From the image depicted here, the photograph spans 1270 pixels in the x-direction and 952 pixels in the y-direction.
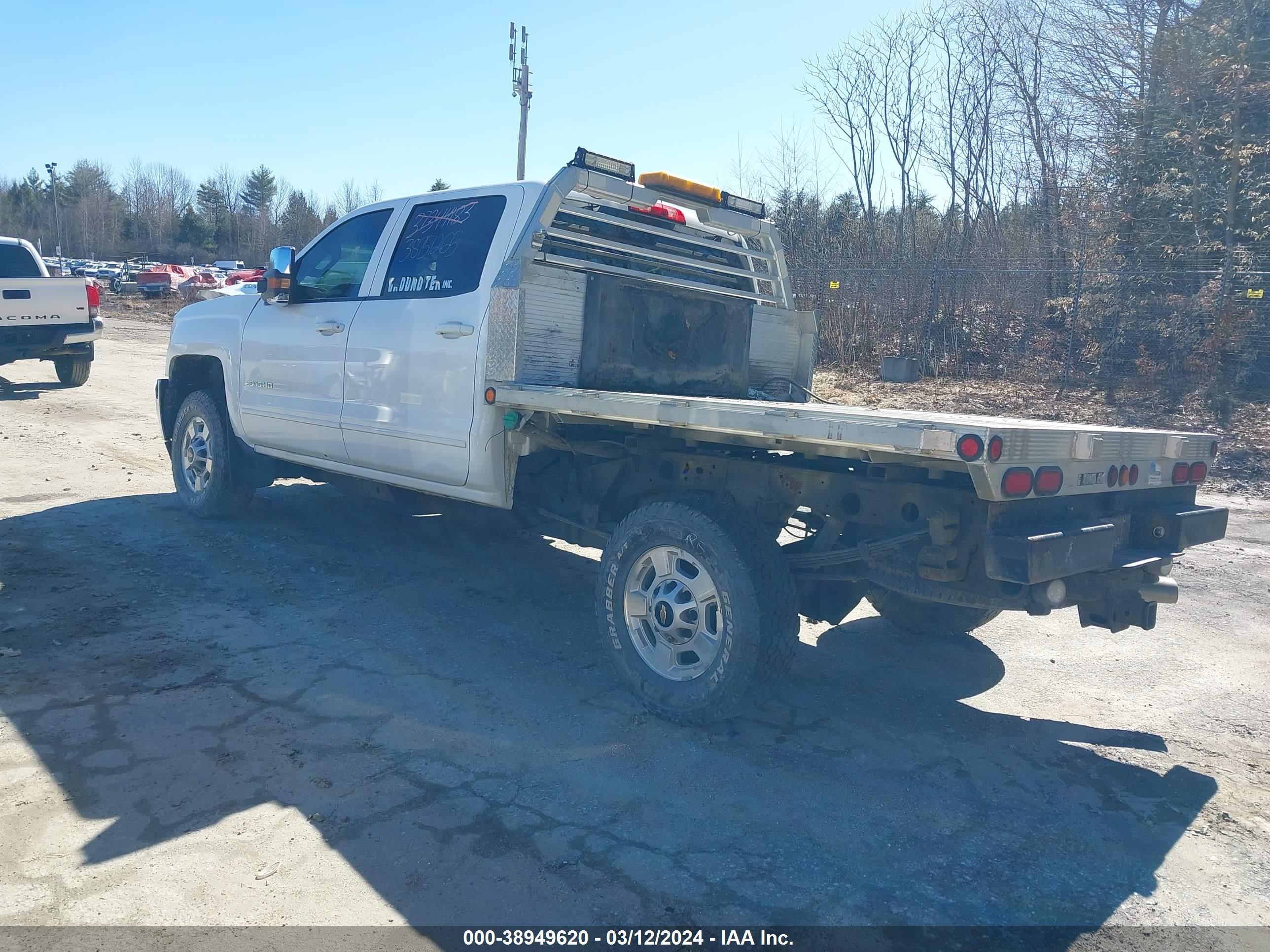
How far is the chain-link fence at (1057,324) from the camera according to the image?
1452 cm

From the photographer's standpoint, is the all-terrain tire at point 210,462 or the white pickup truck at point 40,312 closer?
the all-terrain tire at point 210,462

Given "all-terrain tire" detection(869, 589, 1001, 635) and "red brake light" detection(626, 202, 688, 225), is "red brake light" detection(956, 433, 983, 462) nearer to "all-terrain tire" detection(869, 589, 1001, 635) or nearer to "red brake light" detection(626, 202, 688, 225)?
"all-terrain tire" detection(869, 589, 1001, 635)

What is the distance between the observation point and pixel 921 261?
68.0ft

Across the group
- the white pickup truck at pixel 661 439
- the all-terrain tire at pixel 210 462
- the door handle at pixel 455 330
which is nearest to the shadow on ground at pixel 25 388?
the all-terrain tire at pixel 210 462

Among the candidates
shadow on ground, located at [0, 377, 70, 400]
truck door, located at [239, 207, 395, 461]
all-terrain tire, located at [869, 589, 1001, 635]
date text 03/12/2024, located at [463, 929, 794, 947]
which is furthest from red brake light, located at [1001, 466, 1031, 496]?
shadow on ground, located at [0, 377, 70, 400]

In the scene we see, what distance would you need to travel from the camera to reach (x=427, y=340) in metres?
5.14

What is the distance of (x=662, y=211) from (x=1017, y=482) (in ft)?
10.1

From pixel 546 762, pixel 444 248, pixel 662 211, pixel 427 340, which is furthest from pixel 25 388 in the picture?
pixel 546 762

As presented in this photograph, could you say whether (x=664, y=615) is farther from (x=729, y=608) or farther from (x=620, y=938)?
(x=620, y=938)

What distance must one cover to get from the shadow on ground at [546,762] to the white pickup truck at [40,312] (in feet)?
29.7

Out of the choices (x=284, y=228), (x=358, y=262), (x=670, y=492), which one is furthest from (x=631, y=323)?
(x=284, y=228)

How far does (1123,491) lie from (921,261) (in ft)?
58.9

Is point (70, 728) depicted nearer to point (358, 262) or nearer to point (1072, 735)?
point (358, 262)

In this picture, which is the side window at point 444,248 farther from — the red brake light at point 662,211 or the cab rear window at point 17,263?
the cab rear window at point 17,263
